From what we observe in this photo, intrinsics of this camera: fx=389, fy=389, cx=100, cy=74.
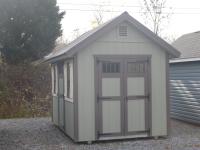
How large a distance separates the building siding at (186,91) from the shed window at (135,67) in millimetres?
3032

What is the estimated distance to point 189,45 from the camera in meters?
14.6

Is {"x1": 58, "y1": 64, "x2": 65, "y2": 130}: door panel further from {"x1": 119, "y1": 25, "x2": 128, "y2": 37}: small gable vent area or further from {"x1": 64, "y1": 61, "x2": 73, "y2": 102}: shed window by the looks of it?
{"x1": 119, "y1": 25, "x2": 128, "y2": 37}: small gable vent area

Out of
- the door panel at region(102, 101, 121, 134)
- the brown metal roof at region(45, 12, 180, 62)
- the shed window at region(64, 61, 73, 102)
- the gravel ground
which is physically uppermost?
the brown metal roof at region(45, 12, 180, 62)

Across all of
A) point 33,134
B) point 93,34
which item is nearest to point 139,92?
point 93,34

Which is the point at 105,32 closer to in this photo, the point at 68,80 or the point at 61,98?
the point at 68,80

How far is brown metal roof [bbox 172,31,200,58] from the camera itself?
13.2 metres

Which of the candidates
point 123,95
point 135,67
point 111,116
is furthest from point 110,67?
point 111,116

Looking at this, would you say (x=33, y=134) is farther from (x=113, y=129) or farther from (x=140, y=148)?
(x=140, y=148)

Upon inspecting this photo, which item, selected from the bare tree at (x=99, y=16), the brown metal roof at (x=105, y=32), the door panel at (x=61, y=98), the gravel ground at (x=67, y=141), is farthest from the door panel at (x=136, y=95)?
the bare tree at (x=99, y=16)

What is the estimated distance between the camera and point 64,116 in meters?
11.4

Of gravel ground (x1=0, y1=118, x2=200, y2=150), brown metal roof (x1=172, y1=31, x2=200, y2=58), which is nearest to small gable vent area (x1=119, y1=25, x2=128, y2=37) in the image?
gravel ground (x1=0, y1=118, x2=200, y2=150)

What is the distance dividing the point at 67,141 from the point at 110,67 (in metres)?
2.33

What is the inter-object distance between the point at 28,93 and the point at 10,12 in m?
5.82

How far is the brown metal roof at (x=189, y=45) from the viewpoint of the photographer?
43.4ft
